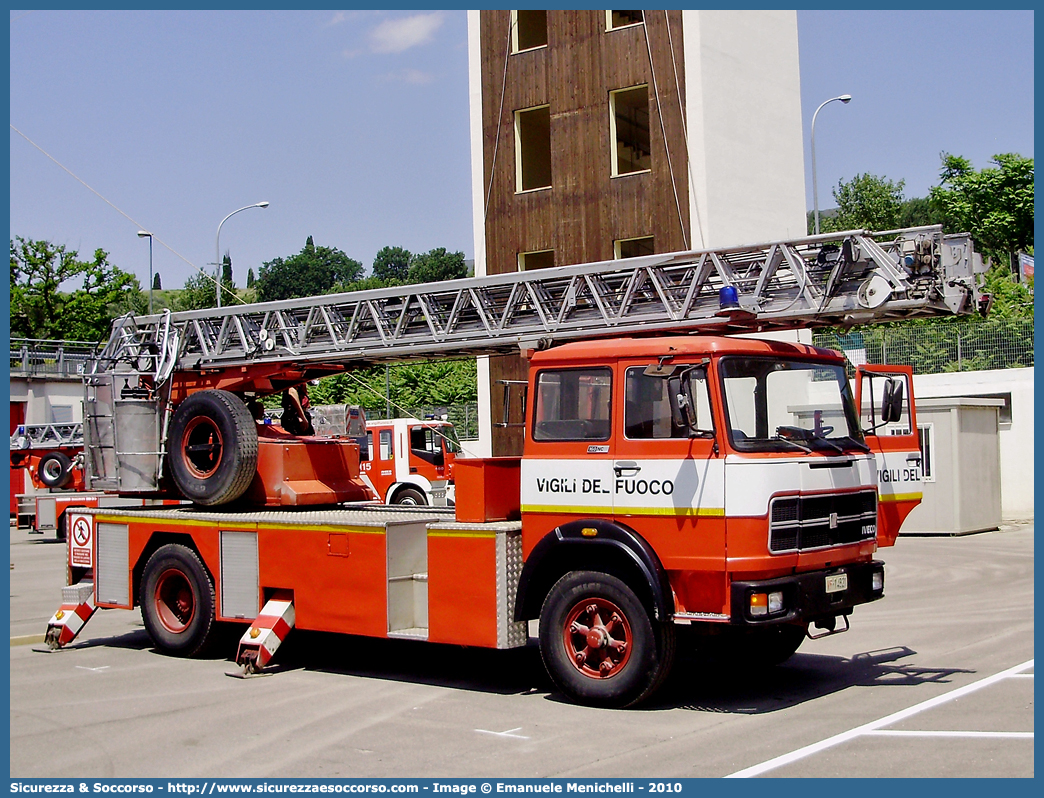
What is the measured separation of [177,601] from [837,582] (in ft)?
22.6

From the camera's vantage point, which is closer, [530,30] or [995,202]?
[530,30]

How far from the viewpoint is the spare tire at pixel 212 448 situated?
11820 mm

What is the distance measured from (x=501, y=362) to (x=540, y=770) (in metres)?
21.8

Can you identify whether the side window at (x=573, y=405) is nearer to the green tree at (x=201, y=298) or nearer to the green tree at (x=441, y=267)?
the green tree at (x=201, y=298)

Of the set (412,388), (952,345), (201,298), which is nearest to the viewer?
(952,345)

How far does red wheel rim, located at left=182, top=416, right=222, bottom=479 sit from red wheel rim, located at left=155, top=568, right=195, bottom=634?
1.13m

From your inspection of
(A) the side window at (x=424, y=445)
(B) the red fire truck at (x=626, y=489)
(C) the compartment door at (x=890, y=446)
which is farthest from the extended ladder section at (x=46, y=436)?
(C) the compartment door at (x=890, y=446)

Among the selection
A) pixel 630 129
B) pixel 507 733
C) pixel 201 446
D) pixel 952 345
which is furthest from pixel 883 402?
A: pixel 630 129

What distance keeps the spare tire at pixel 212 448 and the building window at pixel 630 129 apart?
55.5 ft

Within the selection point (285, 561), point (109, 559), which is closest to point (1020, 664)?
point (285, 561)

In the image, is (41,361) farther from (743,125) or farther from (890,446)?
(890,446)

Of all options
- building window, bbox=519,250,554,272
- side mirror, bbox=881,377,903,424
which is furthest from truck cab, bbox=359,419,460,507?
side mirror, bbox=881,377,903,424

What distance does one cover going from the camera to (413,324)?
11305 millimetres

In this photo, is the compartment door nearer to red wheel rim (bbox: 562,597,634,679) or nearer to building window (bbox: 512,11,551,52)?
red wheel rim (bbox: 562,597,634,679)
